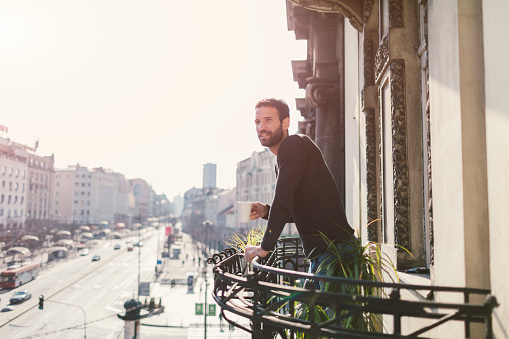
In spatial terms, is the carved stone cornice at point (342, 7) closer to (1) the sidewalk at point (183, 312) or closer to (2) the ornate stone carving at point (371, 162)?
(2) the ornate stone carving at point (371, 162)

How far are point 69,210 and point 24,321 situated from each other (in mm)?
108849

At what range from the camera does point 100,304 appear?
38.9 meters

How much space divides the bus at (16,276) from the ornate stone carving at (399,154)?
51.3 meters

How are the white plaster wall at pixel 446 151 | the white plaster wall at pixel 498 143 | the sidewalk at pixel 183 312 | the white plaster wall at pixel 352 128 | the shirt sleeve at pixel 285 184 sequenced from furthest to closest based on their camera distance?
1. the sidewalk at pixel 183 312
2. the white plaster wall at pixel 352 128
3. the shirt sleeve at pixel 285 184
4. the white plaster wall at pixel 446 151
5. the white plaster wall at pixel 498 143

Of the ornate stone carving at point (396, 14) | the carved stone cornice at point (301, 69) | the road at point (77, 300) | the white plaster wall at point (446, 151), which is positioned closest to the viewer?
the white plaster wall at point (446, 151)

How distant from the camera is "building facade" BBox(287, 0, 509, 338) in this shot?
98.1 inches

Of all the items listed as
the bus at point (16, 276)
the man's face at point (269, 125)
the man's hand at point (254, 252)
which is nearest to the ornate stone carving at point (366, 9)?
the man's face at point (269, 125)

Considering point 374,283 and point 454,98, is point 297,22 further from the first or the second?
point 374,283

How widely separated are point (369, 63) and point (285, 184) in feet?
13.5

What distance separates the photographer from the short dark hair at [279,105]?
3.83 m

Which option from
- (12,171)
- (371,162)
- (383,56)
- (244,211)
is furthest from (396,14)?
(12,171)

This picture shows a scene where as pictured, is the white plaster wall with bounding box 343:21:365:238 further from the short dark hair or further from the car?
the car

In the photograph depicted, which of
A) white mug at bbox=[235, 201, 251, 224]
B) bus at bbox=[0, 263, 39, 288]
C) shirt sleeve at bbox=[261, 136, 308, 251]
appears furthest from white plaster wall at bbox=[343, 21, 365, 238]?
bus at bbox=[0, 263, 39, 288]

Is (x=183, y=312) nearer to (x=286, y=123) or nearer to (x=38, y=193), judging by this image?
(x=286, y=123)
